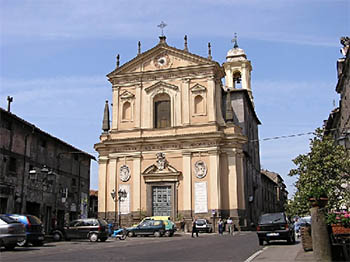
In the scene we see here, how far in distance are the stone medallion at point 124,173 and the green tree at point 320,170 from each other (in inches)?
876

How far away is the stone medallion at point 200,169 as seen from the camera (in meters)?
35.8

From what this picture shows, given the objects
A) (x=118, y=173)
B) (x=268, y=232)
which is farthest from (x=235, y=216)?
(x=268, y=232)

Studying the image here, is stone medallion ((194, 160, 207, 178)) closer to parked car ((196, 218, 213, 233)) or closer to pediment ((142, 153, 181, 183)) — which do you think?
pediment ((142, 153, 181, 183))

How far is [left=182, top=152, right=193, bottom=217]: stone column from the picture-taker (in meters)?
35.3

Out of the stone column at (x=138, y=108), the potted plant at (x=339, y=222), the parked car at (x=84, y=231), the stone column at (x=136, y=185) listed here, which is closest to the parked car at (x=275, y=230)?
the potted plant at (x=339, y=222)

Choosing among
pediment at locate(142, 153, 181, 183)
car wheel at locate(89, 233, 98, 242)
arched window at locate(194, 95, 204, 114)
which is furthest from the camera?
arched window at locate(194, 95, 204, 114)

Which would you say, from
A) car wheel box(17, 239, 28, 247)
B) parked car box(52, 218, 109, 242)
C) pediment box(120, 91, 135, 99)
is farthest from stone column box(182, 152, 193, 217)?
car wheel box(17, 239, 28, 247)

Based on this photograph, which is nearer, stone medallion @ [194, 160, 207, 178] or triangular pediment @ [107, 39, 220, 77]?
stone medallion @ [194, 160, 207, 178]

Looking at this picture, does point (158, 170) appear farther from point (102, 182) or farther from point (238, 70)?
point (238, 70)

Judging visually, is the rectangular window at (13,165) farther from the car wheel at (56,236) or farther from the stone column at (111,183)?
the stone column at (111,183)

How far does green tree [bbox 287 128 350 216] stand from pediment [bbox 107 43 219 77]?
72.2ft

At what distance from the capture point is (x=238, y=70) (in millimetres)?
54500

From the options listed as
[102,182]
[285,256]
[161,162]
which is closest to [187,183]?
[161,162]

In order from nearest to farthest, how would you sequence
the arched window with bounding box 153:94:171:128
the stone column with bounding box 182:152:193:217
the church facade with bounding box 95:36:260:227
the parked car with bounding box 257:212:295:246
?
the parked car with bounding box 257:212:295:246
the stone column with bounding box 182:152:193:217
the church facade with bounding box 95:36:260:227
the arched window with bounding box 153:94:171:128
